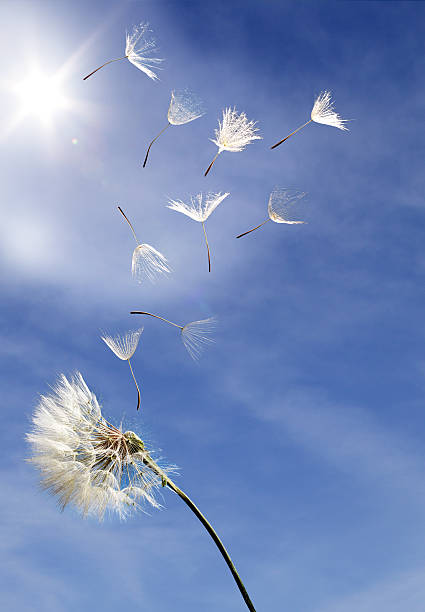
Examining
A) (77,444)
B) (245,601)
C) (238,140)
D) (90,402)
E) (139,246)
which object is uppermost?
(238,140)

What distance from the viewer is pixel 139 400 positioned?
7406mm

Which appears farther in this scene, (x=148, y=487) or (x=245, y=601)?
(x=148, y=487)

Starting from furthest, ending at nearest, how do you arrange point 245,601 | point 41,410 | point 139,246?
point 41,410, point 139,246, point 245,601

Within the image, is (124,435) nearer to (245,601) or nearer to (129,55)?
(245,601)

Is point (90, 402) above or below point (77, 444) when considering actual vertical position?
above

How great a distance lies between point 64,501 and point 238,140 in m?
5.00

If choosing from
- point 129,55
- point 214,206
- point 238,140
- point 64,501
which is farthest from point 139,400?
point 129,55

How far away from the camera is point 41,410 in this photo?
26.6 ft

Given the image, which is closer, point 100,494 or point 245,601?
point 245,601

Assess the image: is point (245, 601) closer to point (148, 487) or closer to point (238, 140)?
point (148, 487)

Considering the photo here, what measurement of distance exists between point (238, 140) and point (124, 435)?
403 cm

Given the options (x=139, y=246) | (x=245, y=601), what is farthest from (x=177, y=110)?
(x=245, y=601)

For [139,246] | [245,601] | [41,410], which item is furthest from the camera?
[41,410]

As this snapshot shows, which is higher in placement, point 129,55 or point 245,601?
point 129,55
